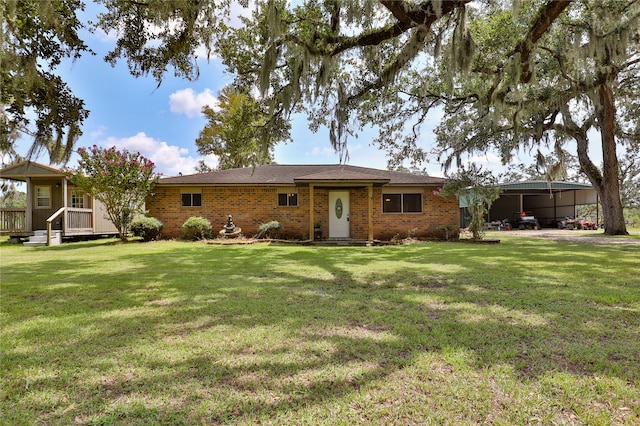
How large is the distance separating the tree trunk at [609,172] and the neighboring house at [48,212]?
22438mm

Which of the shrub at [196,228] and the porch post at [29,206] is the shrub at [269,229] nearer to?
the shrub at [196,228]

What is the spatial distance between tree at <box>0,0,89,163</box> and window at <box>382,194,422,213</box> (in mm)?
11637

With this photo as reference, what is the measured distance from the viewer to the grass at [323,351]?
1971 millimetres

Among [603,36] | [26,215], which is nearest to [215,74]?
[603,36]

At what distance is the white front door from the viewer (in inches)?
575

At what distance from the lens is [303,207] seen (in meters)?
14.7

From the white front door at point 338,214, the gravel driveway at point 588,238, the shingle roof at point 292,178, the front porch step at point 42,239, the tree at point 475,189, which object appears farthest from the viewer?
the white front door at point 338,214

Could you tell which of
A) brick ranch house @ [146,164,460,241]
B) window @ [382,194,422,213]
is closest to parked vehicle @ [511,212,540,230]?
brick ranch house @ [146,164,460,241]

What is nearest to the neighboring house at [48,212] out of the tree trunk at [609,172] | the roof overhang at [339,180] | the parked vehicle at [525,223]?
the roof overhang at [339,180]

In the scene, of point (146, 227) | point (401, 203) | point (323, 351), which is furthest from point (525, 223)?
point (323, 351)

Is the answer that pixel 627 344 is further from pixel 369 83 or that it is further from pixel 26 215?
pixel 26 215

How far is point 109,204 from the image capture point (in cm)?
1275

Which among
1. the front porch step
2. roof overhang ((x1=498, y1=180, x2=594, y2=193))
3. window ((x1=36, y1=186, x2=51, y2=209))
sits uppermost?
roof overhang ((x1=498, y1=180, x2=594, y2=193))

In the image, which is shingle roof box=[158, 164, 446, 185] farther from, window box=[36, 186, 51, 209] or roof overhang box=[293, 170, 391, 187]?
window box=[36, 186, 51, 209]
